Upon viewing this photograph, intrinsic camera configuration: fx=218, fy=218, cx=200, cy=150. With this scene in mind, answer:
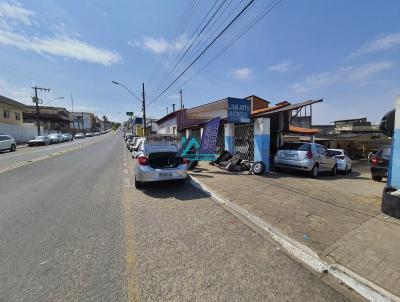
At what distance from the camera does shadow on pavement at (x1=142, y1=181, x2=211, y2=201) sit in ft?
21.6

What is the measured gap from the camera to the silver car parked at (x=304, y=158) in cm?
1008

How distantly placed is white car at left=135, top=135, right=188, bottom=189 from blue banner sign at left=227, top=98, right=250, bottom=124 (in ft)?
17.9

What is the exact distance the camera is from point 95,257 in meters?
→ 3.28

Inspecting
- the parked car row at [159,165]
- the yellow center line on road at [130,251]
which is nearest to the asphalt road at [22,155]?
the parked car row at [159,165]

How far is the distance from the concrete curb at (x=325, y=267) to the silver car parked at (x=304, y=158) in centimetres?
635

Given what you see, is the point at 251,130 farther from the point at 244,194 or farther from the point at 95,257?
the point at 95,257

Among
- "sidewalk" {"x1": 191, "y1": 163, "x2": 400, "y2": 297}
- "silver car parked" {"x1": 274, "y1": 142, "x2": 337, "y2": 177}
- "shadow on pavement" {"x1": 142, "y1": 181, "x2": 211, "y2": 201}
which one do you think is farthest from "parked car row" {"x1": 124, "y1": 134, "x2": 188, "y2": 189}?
"silver car parked" {"x1": 274, "y1": 142, "x2": 337, "y2": 177}

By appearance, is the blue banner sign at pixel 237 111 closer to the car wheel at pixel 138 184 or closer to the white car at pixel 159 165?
the white car at pixel 159 165

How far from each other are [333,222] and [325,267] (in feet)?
5.83

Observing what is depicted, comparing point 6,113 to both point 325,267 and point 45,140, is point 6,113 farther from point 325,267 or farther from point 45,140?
point 325,267

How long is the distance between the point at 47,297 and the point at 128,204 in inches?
130

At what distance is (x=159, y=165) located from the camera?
24.1ft

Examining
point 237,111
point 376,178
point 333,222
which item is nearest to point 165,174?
point 333,222

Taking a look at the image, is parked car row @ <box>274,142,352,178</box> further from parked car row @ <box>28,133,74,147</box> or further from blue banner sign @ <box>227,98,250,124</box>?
parked car row @ <box>28,133,74,147</box>
